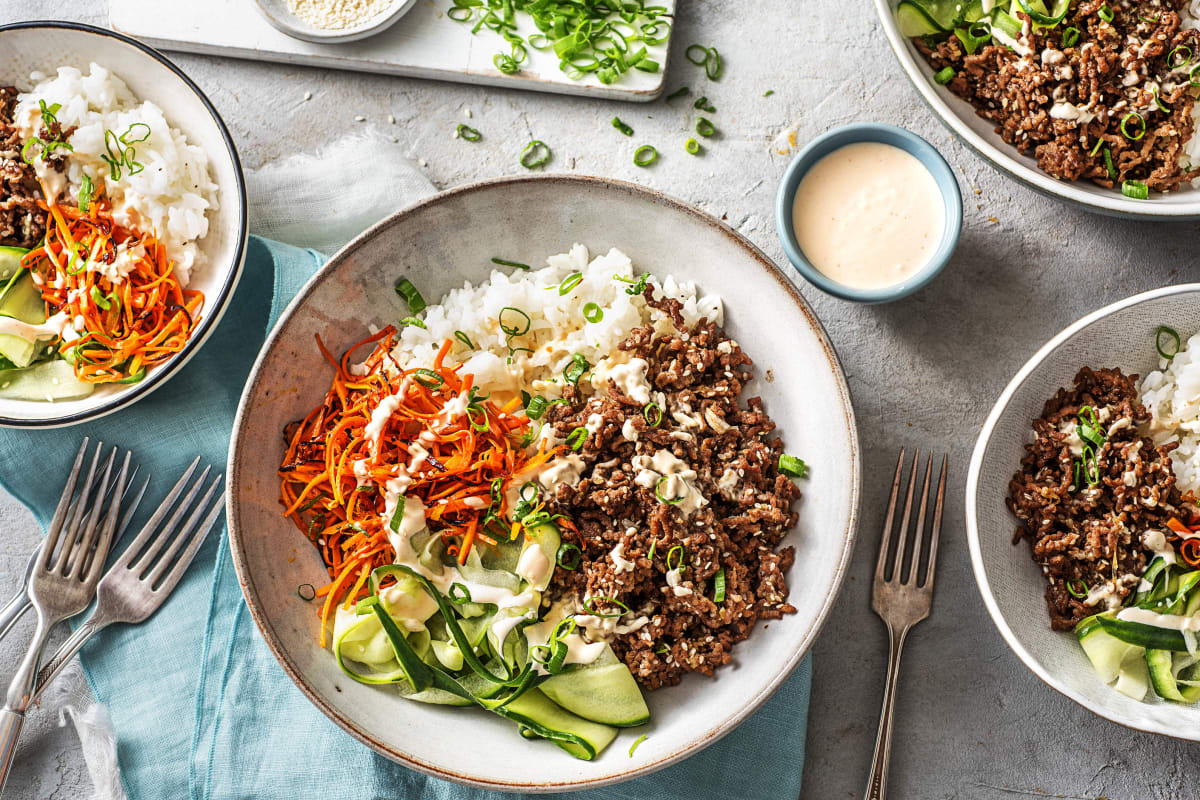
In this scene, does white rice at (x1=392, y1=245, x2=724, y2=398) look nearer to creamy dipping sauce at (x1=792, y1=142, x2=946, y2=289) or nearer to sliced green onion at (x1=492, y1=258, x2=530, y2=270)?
sliced green onion at (x1=492, y1=258, x2=530, y2=270)

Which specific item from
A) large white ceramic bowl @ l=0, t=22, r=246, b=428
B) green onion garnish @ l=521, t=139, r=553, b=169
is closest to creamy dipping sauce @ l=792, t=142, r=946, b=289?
green onion garnish @ l=521, t=139, r=553, b=169

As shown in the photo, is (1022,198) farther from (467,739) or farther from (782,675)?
(467,739)

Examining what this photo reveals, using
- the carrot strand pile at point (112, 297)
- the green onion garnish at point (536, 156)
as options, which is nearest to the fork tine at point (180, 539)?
the carrot strand pile at point (112, 297)

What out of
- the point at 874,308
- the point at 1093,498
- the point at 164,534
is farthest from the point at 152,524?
the point at 1093,498

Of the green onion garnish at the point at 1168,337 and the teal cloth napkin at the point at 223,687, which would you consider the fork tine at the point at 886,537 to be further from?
the green onion garnish at the point at 1168,337

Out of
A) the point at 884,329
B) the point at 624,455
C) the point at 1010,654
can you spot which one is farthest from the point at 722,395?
the point at 1010,654
